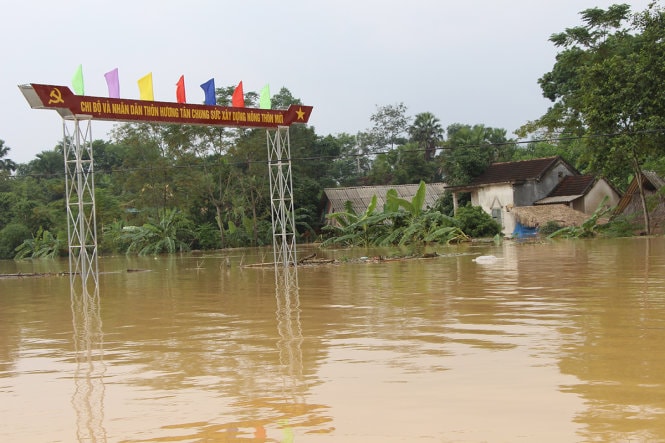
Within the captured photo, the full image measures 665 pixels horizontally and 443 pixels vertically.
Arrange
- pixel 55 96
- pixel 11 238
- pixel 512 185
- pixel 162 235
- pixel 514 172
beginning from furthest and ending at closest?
pixel 11 238, pixel 162 235, pixel 514 172, pixel 512 185, pixel 55 96

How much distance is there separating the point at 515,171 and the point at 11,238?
33830mm

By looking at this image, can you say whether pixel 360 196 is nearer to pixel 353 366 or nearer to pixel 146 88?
pixel 146 88

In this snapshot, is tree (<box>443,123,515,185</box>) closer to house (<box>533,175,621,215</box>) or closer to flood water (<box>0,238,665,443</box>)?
house (<box>533,175,621,215</box>)

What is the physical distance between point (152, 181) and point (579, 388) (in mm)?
45075

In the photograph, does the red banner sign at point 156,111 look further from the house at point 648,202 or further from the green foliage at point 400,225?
the house at point 648,202

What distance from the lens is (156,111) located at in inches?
744

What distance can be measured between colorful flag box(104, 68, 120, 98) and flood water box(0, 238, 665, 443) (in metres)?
6.49

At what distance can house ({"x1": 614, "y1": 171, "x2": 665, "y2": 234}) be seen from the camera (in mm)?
35375

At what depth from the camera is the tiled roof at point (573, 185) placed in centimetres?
4219

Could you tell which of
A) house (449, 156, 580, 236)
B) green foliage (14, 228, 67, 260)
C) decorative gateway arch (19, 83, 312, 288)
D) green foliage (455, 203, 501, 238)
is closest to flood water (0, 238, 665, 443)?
decorative gateway arch (19, 83, 312, 288)

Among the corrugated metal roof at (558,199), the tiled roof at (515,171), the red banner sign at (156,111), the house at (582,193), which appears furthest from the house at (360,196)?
the red banner sign at (156,111)

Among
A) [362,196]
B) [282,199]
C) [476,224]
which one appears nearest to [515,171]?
[476,224]

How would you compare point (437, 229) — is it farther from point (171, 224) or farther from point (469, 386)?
point (469, 386)

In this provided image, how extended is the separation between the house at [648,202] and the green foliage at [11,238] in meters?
38.5
